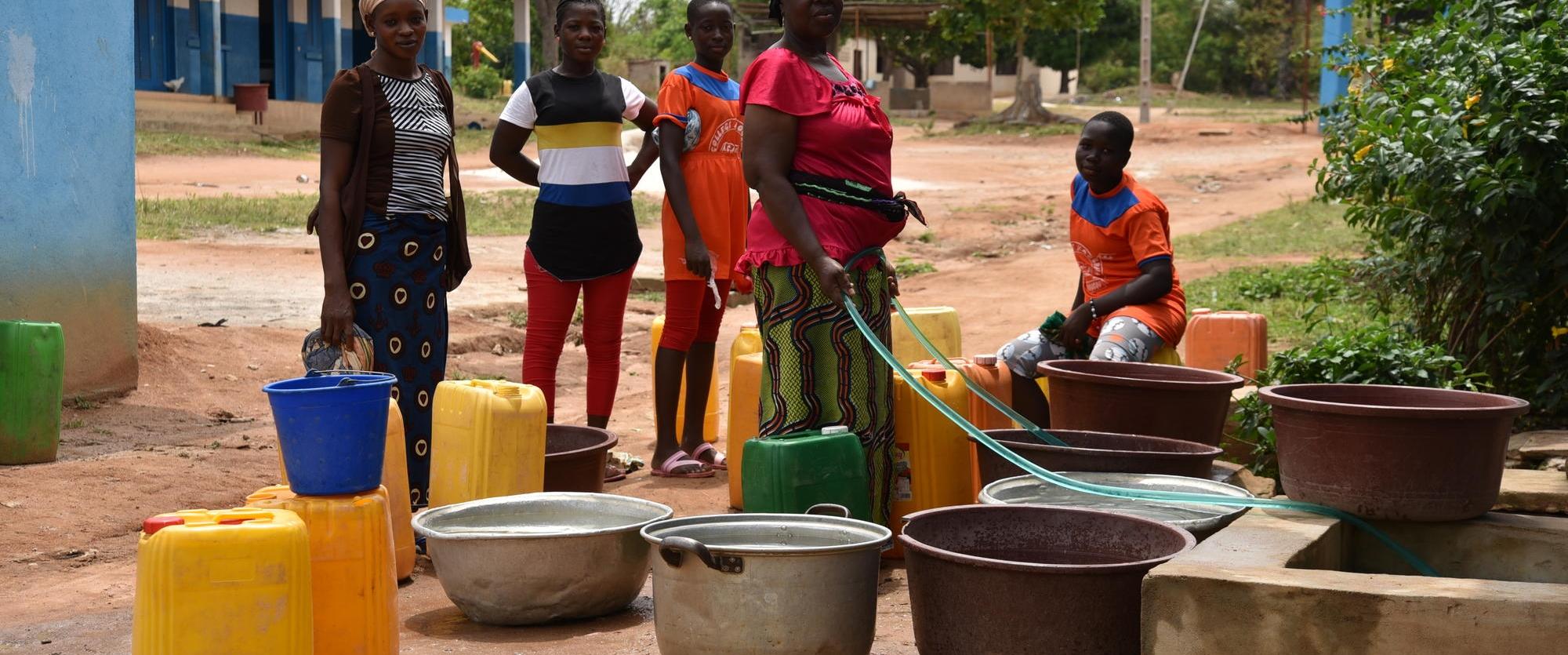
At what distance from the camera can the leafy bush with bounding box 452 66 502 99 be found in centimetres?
3694

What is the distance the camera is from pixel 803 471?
11.7 ft

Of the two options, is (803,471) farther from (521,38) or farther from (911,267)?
(521,38)

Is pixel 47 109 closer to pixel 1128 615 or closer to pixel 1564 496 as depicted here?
pixel 1128 615

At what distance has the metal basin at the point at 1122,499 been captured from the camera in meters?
3.52

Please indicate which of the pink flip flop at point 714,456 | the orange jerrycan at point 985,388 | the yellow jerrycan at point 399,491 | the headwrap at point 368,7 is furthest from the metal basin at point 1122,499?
the headwrap at point 368,7

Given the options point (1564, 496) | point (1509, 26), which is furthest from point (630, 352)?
point (1564, 496)

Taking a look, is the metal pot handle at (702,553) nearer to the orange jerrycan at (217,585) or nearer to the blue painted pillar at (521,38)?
the orange jerrycan at (217,585)

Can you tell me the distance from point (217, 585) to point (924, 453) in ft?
6.90

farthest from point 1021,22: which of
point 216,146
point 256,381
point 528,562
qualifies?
point 528,562

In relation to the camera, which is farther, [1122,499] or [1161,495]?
[1122,499]

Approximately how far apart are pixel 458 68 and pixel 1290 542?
130 ft

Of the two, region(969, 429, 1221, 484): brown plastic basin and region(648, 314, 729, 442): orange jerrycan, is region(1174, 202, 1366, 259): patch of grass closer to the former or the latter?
region(648, 314, 729, 442): orange jerrycan

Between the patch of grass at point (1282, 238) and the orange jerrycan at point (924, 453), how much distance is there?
806 centimetres

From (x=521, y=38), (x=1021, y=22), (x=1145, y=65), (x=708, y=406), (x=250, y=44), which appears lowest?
(x=708, y=406)
